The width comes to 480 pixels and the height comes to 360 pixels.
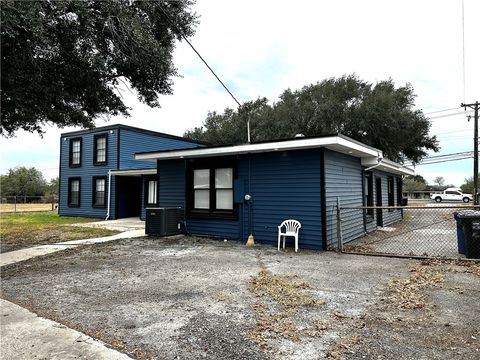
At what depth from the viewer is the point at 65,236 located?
34.9 ft

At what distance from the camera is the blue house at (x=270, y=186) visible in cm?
802

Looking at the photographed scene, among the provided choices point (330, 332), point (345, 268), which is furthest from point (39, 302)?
point (345, 268)

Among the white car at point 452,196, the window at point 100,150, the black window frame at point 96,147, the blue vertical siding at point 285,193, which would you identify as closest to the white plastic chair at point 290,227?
the blue vertical siding at point 285,193

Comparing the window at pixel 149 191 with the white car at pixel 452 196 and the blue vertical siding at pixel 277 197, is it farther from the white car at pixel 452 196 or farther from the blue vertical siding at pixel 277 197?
the white car at pixel 452 196

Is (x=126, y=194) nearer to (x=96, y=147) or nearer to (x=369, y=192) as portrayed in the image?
(x=96, y=147)

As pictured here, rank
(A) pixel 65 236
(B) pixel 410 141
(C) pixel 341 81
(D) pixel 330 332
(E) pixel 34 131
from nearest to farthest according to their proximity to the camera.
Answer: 1. (D) pixel 330 332
2. (E) pixel 34 131
3. (A) pixel 65 236
4. (B) pixel 410 141
5. (C) pixel 341 81

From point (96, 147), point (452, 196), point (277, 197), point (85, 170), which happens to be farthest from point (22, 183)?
point (452, 196)

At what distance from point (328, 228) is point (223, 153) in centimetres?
348

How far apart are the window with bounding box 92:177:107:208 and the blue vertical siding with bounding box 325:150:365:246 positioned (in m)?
13.3

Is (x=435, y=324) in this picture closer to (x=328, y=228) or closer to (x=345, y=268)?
(x=345, y=268)

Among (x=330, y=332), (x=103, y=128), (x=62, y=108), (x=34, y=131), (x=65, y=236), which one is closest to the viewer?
(x=330, y=332)

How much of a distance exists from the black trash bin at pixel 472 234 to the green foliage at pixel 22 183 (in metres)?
51.6

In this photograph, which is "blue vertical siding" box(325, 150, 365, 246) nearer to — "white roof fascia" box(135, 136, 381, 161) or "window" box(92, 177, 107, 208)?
"white roof fascia" box(135, 136, 381, 161)

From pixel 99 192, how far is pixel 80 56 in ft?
41.3
